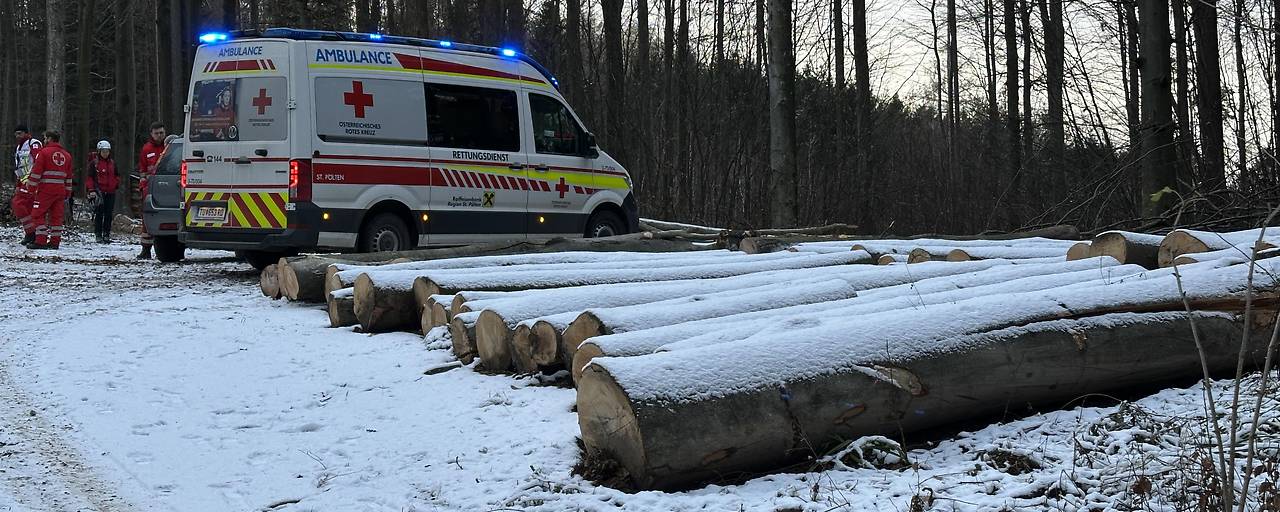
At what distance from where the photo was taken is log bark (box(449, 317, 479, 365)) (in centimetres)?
→ 617

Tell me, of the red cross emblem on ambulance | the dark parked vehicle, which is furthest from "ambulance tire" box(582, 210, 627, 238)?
the dark parked vehicle

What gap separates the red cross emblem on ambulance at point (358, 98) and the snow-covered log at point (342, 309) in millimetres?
3362

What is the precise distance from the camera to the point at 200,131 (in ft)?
35.2

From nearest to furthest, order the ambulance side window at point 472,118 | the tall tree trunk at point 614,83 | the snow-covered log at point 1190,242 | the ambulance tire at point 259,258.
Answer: the snow-covered log at point 1190,242 → the ambulance side window at point 472,118 → the ambulance tire at point 259,258 → the tall tree trunk at point 614,83

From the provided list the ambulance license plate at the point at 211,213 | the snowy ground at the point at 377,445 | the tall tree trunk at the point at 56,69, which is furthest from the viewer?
the tall tree trunk at the point at 56,69

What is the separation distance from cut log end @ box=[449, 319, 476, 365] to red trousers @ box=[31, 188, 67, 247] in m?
11.7

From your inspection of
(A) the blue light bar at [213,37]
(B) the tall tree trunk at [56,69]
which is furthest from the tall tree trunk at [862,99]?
(B) the tall tree trunk at [56,69]

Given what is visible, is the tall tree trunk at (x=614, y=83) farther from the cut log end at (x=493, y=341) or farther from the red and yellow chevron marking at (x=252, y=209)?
the cut log end at (x=493, y=341)

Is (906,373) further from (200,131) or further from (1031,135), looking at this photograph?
(1031,135)

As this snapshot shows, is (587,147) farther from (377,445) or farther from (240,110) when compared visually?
(377,445)

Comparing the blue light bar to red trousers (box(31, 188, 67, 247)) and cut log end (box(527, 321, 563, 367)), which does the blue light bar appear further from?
cut log end (box(527, 321, 563, 367))

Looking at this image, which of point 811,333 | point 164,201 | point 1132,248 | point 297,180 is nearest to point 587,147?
point 297,180

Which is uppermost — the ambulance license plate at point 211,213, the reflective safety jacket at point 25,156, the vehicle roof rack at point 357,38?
the vehicle roof rack at point 357,38

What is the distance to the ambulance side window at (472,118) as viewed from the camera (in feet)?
36.7
